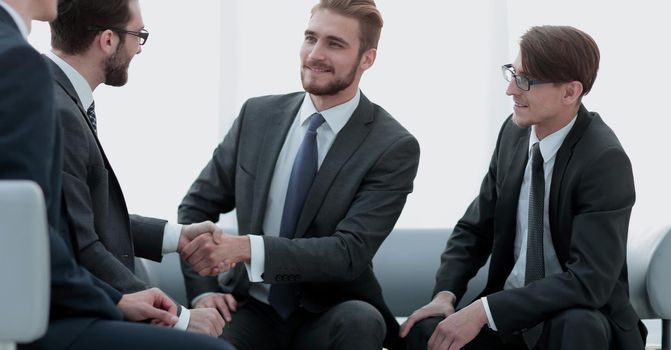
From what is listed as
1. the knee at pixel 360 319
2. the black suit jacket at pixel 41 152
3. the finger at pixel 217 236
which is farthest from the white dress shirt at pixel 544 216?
the black suit jacket at pixel 41 152

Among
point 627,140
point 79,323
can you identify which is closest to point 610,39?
point 627,140

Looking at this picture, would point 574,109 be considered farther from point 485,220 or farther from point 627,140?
point 627,140

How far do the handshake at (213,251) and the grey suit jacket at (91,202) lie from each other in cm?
40

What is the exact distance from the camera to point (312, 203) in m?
3.23

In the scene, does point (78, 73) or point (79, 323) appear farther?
point (78, 73)

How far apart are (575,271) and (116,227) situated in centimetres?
129

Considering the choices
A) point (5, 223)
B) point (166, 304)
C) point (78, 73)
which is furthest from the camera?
point (78, 73)

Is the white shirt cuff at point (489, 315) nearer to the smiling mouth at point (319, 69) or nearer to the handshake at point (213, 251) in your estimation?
the handshake at point (213, 251)

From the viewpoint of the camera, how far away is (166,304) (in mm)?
2527

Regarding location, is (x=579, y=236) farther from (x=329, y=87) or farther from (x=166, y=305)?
(x=166, y=305)

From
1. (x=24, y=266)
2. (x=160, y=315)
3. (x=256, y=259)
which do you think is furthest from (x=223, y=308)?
(x=24, y=266)

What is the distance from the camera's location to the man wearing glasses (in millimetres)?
2977

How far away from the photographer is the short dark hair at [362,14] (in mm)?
3496

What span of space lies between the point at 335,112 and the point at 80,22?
945mm
